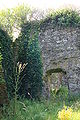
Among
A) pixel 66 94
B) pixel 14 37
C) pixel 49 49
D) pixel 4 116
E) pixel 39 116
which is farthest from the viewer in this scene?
pixel 14 37

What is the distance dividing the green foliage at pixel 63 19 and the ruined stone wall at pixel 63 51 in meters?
0.21

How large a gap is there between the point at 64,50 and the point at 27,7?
2.75m

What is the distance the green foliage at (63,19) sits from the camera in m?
9.49

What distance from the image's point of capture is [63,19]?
9578mm

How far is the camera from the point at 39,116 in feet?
15.7

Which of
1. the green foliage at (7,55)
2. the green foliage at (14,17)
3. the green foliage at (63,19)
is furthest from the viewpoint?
the green foliage at (14,17)

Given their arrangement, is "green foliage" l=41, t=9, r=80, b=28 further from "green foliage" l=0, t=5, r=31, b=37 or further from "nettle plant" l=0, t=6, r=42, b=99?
"green foliage" l=0, t=5, r=31, b=37

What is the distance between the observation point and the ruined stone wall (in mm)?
9094

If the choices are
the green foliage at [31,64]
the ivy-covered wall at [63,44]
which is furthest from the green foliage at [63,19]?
the green foliage at [31,64]

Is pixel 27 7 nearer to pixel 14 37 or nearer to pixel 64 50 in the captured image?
pixel 14 37

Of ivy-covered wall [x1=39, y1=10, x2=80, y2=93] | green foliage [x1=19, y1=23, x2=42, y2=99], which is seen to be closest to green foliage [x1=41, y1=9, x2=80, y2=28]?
ivy-covered wall [x1=39, y1=10, x2=80, y2=93]

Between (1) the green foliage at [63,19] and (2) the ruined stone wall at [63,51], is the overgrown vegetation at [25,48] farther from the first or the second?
(2) the ruined stone wall at [63,51]

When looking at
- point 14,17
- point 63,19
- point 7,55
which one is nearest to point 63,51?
point 63,19

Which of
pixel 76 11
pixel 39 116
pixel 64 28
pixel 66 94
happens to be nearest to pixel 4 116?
pixel 39 116
